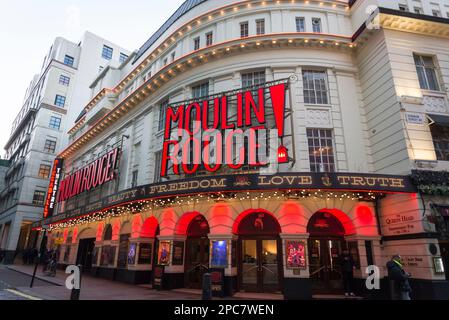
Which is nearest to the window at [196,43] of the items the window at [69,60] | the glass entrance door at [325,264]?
the glass entrance door at [325,264]

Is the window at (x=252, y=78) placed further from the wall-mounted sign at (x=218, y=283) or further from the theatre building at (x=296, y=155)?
the wall-mounted sign at (x=218, y=283)

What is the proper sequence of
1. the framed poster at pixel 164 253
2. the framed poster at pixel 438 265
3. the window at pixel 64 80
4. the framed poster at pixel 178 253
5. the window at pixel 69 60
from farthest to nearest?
the window at pixel 69 60
the window at pixel 64 80
the framed poster at pixel 178 253
the framed poster at pixel 164 253
the framed poster at pixel 438 265

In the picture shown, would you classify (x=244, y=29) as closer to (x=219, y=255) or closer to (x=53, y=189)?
(x=219, y=255)

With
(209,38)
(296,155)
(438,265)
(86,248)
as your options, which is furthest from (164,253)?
(209,38)

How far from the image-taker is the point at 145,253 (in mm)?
18406

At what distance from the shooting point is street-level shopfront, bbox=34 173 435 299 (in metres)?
12.5

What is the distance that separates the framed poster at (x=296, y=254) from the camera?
43.3 feet

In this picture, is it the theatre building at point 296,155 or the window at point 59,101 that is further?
the window at point 59,101

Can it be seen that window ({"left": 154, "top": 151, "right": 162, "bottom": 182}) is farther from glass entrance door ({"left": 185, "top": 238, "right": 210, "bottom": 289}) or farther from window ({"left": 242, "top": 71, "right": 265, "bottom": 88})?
window ({"left": 242, "top": 71, "right": 265, "bottom": 88})

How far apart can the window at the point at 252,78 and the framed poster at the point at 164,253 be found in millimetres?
11074

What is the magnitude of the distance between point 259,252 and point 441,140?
1118cm

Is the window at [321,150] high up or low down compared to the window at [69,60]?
down

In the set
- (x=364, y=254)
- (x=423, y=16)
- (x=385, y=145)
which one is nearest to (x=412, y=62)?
(x=423, y=16)

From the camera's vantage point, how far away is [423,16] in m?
15.7
